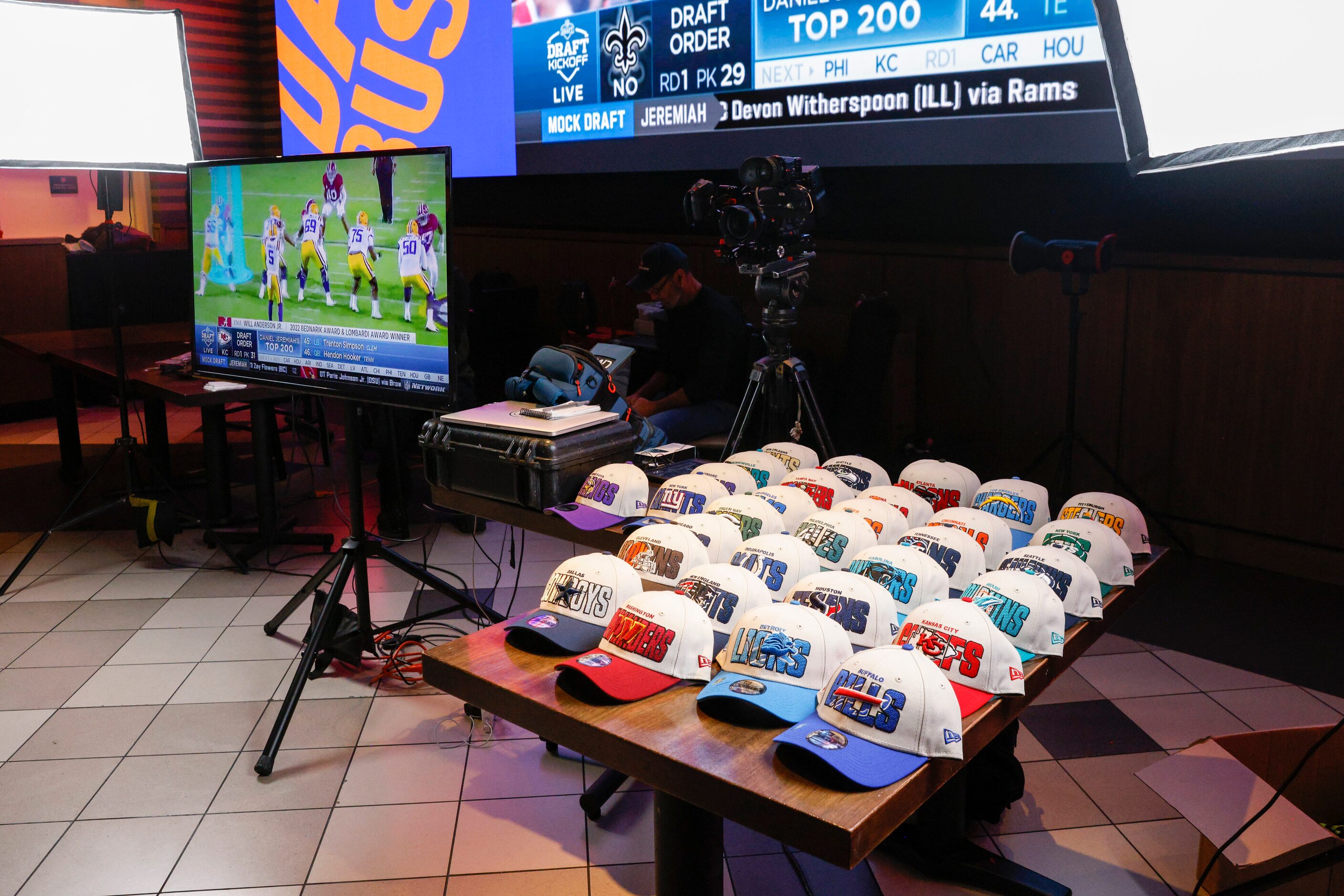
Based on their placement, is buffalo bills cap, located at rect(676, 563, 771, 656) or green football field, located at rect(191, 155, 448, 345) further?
green football field, located at rect(191, 155, 448, 345)

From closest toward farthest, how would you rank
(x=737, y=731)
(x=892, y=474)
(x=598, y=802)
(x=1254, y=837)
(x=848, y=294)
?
(x=737, y=731)
(x=1254, y=837)
(x=598, y=802)
(x=892, y=474)
(x=848, y=294)

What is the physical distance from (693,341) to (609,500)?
2199 mm

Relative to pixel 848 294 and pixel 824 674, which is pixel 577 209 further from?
pixel 824 674

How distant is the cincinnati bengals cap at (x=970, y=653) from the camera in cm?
135

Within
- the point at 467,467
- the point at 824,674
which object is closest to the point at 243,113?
the point at 467,467

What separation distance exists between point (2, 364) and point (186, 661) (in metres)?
4.31

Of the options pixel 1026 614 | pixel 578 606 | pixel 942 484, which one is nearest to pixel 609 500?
pixel 578 606

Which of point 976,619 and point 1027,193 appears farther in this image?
point 1027,193

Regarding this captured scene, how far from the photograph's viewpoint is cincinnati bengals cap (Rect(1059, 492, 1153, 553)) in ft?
6.19

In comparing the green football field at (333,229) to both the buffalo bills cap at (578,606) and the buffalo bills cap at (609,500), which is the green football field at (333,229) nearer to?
the buffalo bills cap at (609,500)

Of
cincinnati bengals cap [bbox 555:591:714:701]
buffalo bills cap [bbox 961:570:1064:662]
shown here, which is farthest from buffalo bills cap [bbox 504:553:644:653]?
buffalo bills cap [bbox 961:570:1064:662]

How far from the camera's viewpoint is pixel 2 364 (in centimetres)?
639

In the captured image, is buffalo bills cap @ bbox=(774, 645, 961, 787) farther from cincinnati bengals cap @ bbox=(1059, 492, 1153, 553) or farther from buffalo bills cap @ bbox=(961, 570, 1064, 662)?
cincinnati bengals cap @ bbox=(1059, 492, 1153, 553)

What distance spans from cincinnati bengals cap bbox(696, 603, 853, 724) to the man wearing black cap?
2.61 meters
